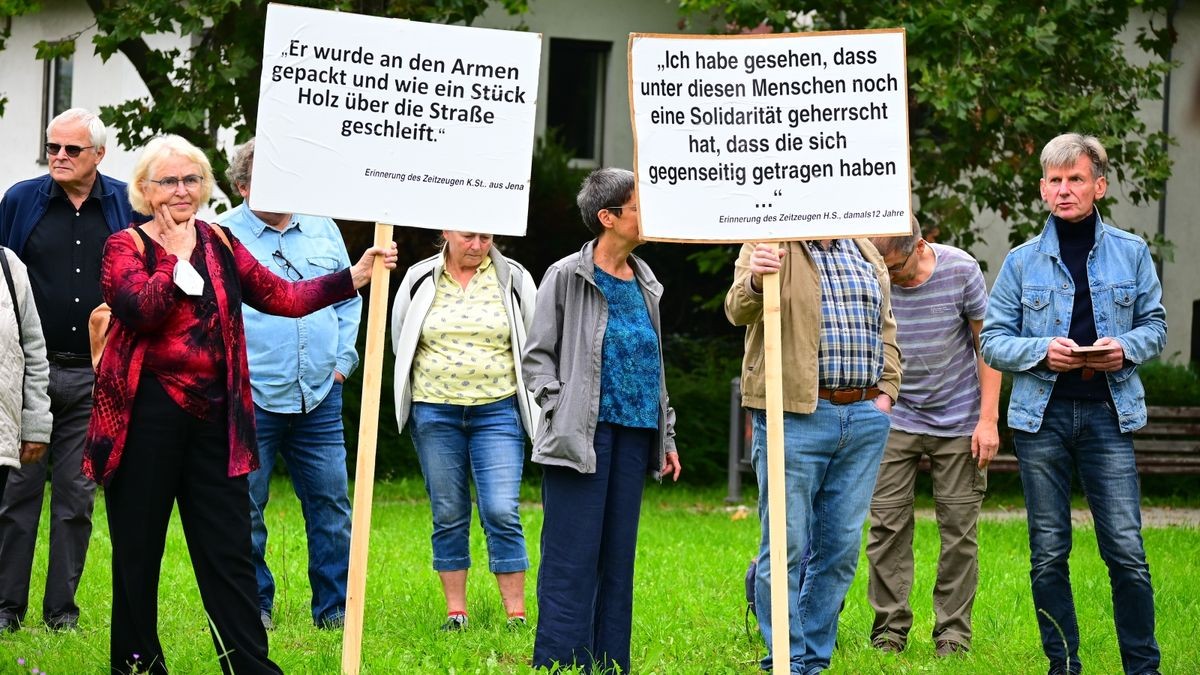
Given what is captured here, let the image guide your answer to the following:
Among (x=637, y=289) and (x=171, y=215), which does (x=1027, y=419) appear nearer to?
(x=637, y=289)

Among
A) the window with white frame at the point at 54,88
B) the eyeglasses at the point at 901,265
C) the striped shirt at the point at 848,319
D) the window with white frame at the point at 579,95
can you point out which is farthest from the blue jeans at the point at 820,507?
the window with white frame at the point at 54,88

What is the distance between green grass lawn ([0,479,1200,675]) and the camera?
6621 millimetres

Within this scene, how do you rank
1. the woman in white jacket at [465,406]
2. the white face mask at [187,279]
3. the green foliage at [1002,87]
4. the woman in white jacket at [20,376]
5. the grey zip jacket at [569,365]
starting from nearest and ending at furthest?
the white face mask at [187,279], the grey zip jacket at [569,365], the woman in white jacket at [20,376], the woman in white jacket at [465,406], the green foliage at [1002,87]

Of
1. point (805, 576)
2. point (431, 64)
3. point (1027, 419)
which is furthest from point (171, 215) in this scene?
point (1027, 419)

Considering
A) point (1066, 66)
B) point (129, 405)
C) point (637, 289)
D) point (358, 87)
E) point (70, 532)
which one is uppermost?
point (1066, 66)

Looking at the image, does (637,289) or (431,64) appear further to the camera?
(637,289)

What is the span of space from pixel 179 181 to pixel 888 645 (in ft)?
12.5

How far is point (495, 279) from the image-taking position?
771 cm

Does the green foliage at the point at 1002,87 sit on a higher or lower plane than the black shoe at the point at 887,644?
higher

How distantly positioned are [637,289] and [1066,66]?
9.48 metres

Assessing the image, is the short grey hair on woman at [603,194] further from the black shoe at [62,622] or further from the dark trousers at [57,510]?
the black shoe at [62,622]

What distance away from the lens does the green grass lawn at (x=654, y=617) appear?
21.7ft

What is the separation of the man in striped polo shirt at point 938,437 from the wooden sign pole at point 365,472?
8.61 feet

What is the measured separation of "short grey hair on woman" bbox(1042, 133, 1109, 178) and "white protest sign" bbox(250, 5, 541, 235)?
2.10m
